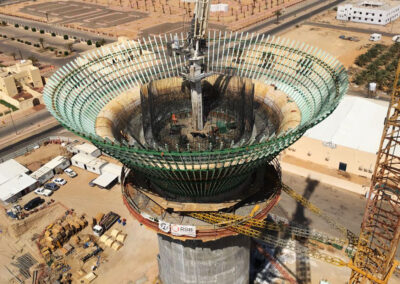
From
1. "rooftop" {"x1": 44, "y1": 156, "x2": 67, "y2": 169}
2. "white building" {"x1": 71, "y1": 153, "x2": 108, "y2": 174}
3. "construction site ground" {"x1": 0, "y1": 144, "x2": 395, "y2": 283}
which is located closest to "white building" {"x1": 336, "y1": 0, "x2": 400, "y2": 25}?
"construction site ground" {"x1": 0, "y1": 144, "x2": 395, "y2": 283}

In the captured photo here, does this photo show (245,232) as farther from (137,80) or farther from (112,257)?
(112,257)

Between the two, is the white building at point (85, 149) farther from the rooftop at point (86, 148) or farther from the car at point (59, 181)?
the car at point (59, 181)

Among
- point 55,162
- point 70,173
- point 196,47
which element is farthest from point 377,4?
point 196,47

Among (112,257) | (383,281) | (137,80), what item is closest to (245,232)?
(383,281)

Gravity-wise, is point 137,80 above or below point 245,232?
above

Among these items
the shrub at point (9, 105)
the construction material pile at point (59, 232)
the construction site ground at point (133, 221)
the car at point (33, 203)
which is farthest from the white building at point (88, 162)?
the shrub at point (9, 105)
